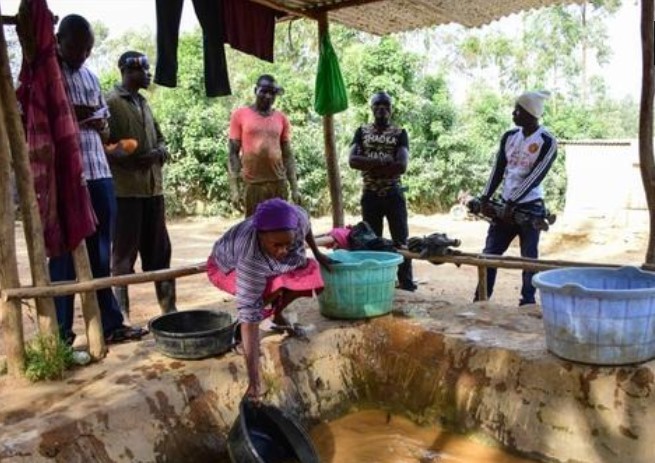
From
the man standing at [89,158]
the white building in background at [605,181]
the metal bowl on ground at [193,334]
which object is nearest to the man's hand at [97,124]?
the man standing at [89,158]

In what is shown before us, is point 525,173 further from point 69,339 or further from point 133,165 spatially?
point 69,339

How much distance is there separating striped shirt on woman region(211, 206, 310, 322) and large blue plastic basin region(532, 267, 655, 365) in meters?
1.20

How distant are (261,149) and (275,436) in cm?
260

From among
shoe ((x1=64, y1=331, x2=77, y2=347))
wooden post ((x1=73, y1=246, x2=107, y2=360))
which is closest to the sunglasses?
wooden post ((x1=73, y1=246, x2=107, y2=360))

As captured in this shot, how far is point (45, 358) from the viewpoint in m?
2.96

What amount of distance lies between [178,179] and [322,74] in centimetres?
745

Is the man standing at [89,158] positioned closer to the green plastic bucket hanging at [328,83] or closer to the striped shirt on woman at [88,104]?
the striped shirt on woman at [88,104]

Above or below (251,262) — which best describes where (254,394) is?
below

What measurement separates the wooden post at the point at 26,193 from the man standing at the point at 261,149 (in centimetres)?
215

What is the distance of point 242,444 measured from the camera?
8.25 feet

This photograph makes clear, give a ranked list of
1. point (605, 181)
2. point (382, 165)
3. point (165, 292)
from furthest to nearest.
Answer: point (605, 181)
point (382, 165)
point (165, 292)

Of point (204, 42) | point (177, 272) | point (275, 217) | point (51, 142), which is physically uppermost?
point (204, 42)

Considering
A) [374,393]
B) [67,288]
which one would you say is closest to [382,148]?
[374,393]

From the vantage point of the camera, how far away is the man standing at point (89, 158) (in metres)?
3.13
